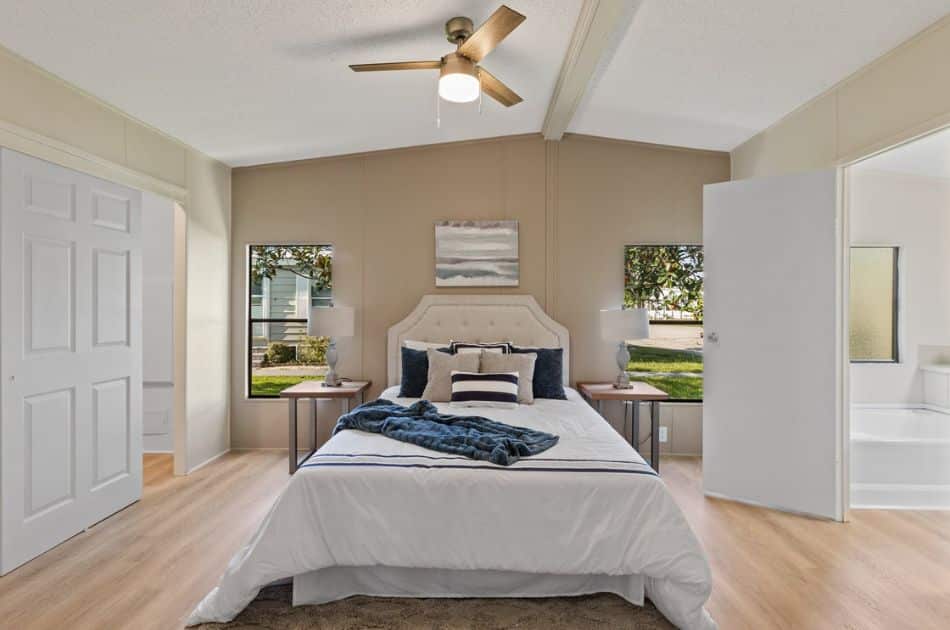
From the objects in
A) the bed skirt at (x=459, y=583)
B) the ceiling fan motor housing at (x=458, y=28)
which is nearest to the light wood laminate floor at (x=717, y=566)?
the bed skirt at (x=459, y=583)

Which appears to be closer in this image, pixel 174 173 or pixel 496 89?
pixel 496 89

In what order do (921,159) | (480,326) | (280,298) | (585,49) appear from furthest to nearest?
(280,298), (480,326), (921,159), (585,49)

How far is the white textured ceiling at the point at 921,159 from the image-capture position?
3529 mm

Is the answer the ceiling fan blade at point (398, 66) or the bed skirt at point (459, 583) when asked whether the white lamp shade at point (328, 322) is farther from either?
the bed skirt at point (459, 583)

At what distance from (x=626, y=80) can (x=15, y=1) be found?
321 centimetres

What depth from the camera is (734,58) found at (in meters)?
3.03

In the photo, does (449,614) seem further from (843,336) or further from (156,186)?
(156,186)

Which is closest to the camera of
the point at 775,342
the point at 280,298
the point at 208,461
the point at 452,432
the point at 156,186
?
the point at 452,432

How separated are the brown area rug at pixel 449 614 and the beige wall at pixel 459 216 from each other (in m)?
2.53

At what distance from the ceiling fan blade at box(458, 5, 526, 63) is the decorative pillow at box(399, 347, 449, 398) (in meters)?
2.23

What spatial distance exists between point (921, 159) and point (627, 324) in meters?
2.51

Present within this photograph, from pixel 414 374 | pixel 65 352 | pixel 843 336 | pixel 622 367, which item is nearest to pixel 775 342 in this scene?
pixel 843 336

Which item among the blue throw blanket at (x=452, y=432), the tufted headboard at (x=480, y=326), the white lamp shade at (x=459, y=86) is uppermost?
the white lamp shade at (x=459, y=86)

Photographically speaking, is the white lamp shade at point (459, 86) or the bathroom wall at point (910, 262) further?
the bathroom wall at point (910, 262)
